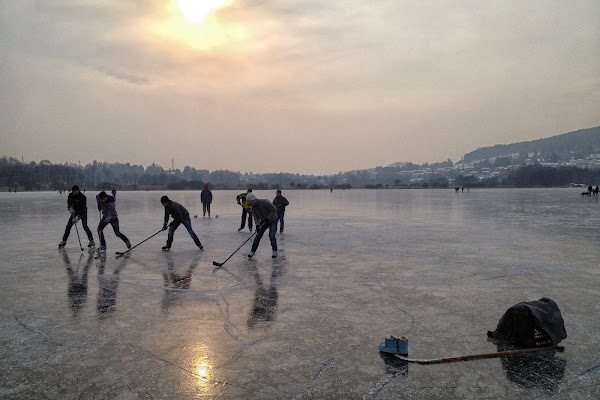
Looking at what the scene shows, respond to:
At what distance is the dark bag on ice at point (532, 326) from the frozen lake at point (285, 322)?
20cm

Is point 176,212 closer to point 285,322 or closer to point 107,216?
point 107,216

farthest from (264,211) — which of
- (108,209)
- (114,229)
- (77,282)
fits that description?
(108,209)

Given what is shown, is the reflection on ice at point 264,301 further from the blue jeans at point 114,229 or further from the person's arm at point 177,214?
the blue jeans at point 114,229

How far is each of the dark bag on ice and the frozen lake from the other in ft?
0.67

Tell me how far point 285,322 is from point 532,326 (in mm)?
2983

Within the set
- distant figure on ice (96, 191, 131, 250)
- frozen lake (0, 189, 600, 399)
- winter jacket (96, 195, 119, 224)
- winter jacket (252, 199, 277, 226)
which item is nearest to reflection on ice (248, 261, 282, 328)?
frozen lake (0, 189, 600, 399)

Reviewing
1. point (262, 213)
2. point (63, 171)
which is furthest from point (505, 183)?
point (262, 213)

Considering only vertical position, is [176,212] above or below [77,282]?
above

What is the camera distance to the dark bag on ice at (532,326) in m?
4.42

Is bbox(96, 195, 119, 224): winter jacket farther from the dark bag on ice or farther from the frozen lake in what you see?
the dark bag on ice

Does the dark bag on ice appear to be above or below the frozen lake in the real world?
above

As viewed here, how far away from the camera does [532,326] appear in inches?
176

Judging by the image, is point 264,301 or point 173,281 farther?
point 173,281

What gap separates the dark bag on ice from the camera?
4422 millimetres
